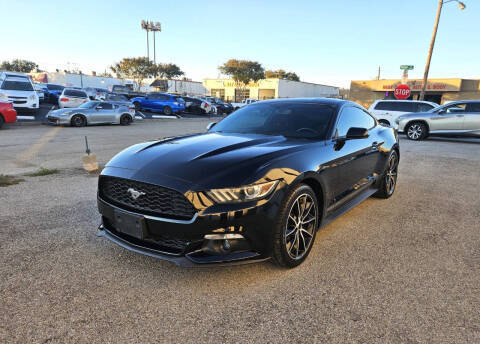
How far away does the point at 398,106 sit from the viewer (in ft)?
48.8

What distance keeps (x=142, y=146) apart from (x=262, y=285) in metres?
1.81

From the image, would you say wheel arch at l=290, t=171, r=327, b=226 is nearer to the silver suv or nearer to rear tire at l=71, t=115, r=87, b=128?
the silver suv

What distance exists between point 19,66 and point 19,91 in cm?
8591

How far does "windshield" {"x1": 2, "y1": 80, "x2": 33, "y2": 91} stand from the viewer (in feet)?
50.8

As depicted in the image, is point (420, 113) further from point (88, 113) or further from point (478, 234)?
point (88, 113)

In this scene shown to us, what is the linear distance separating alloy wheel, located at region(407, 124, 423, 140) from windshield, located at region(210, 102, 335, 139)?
454 inches

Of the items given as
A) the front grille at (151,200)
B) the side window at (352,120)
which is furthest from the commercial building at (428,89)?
the front grille at (151,200)

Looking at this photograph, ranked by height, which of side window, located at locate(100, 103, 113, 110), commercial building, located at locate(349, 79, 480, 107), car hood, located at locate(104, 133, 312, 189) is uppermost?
commercial building, located at locate(349, 79, 480, 107)

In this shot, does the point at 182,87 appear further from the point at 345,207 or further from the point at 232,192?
the point at 232,192

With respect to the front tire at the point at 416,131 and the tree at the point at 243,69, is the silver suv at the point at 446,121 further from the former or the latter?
the tree at the point at 243,69

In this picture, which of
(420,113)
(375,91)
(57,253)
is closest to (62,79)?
(375,91)

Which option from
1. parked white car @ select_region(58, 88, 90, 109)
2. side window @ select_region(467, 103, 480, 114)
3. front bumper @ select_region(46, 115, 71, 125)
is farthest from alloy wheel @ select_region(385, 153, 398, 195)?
parked white car @ select_region(58, 88, 90, 109)

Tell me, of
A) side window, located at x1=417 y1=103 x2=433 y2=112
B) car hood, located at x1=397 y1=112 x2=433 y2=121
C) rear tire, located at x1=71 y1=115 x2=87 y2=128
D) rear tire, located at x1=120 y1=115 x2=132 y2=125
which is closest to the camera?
car hood, located at x1=397 y1=112 x2=433 y2=121

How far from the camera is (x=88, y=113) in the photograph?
15422 mm
